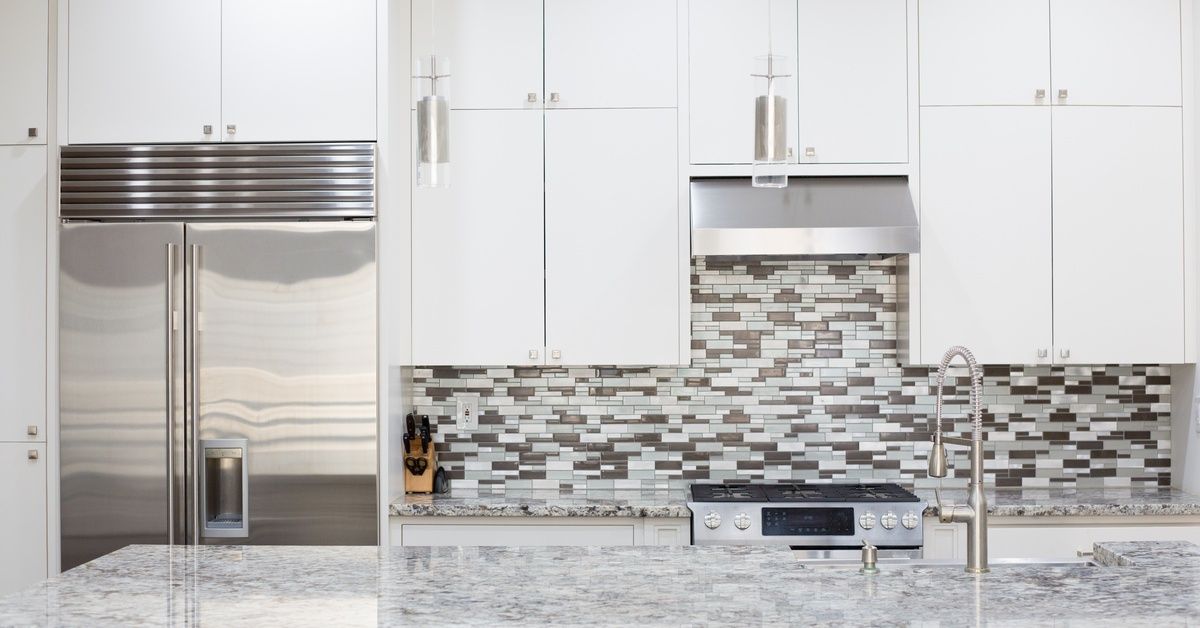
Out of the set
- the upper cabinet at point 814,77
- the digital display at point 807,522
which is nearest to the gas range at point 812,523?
the digital display at point 807,522

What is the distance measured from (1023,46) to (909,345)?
1.26 meters

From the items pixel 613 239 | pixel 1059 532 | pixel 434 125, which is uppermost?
pixel 434 125

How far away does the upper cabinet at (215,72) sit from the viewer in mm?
3596

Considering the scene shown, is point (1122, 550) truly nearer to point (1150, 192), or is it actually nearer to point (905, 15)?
point (1150, 192)

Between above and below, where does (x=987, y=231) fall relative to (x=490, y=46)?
below

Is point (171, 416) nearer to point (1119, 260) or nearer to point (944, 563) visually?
point (944, 563)

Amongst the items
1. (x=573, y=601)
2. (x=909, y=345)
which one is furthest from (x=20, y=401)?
(x=909, y=345)

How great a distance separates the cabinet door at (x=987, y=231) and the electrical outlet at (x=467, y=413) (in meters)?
A: 1.88

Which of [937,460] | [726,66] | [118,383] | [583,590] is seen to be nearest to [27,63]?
[118,383]

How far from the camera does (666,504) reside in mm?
3604

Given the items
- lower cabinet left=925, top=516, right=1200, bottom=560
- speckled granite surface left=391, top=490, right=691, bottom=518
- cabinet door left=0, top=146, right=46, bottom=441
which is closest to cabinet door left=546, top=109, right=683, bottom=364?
speckled granite surface left=391, top=490, right=691, bottom=518

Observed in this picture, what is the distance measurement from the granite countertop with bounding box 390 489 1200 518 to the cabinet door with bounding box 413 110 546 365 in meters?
0.55

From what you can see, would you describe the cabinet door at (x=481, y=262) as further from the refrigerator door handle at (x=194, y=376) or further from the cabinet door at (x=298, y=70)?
the refrigerator door handle at (x=194, y=376)

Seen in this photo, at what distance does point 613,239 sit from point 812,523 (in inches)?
51.8
